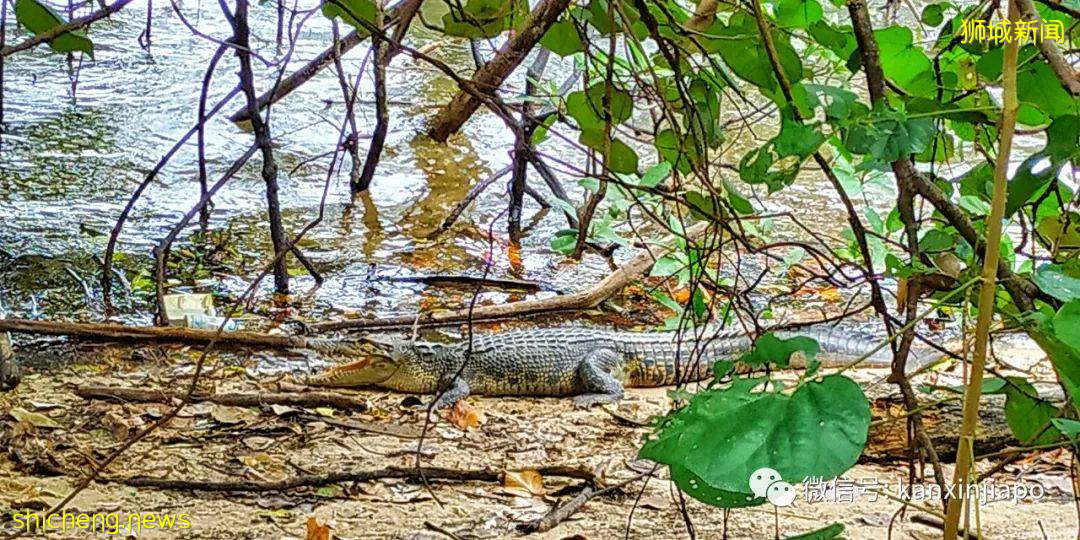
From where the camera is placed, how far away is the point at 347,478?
108 inches

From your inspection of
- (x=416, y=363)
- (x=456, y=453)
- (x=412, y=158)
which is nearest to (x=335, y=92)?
(x=412, y=158)

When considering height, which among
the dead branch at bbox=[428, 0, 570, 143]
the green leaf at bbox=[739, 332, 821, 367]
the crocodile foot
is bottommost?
the crocodile foot

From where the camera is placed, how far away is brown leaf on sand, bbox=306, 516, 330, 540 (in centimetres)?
242

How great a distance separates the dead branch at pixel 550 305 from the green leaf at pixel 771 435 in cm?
340

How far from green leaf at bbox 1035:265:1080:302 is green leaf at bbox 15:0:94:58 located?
5.43ft

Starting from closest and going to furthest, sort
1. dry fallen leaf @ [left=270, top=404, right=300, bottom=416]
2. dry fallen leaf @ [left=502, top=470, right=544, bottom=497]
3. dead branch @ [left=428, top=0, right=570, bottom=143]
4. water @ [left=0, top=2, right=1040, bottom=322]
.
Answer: dead branch @ [left=428, top=0, right=570, bottom=143] → dry fallen leaf @ [left=502, top=470, right=544, bottom=497] → dry fallen leaf @ [left=270, top=404, right=300, bottom=416] → water @ [left=0, top=2, right=1040, bottom=322]

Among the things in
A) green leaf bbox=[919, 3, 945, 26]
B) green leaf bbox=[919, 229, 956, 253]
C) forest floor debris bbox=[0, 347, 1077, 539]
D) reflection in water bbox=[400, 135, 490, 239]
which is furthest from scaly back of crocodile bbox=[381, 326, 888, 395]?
green leaf bbox=[919, 229, 956, 253]

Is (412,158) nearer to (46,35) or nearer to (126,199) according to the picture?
(126,199)

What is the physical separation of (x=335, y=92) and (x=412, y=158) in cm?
107

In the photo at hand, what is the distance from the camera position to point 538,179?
6.06m

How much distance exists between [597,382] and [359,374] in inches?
38.9

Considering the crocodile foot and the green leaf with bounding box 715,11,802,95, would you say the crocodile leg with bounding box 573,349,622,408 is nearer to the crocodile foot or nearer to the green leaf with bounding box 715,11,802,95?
the crocodile foot

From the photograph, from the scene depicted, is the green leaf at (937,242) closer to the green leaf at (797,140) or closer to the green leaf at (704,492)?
the green leaf at (797,140)

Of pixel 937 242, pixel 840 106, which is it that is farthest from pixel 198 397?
pixel 840 106
